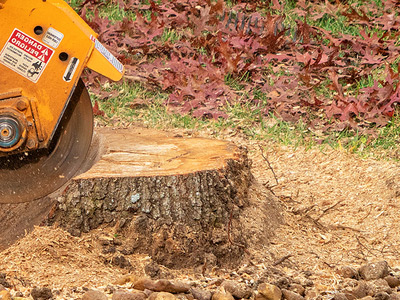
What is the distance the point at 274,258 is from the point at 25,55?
1813 mm

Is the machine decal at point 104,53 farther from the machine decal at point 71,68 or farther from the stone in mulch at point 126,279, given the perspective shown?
the stone in mulch at point 126,279

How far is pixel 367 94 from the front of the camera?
573 centimetres

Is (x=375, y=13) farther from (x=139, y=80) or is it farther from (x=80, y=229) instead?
(x=80, y=229)

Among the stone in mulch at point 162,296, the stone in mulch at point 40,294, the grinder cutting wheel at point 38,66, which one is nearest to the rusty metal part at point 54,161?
the grinder cutting wheel at point 38,66

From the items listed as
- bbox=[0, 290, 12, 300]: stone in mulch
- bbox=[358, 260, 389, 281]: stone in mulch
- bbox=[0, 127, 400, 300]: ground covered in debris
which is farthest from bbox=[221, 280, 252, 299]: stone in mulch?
bbox=[0, 290, 12, 300]: stone in mulch

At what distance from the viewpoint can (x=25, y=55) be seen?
3.71 meters

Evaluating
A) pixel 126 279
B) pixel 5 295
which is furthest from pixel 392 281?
pixel 5 295

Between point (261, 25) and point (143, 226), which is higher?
point (143, 226)

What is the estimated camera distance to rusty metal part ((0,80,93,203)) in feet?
13.0

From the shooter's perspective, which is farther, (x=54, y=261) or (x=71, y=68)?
(x=71, y=68)

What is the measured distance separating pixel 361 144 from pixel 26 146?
112 inches

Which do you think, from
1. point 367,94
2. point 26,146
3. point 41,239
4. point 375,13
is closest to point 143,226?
point 41,239

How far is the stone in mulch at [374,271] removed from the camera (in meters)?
3.45

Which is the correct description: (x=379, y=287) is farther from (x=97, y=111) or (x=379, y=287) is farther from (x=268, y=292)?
(x=97, y=111)
